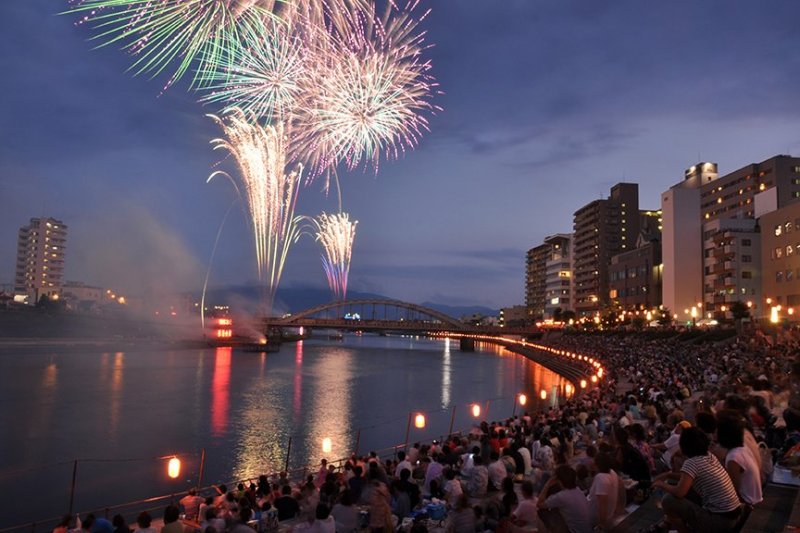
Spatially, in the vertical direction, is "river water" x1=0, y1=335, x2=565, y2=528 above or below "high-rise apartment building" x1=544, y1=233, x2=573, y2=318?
below

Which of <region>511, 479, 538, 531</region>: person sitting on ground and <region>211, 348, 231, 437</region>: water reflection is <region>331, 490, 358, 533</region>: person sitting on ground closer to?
<region>511, 479, 538, 531</region>: person sitting on ground

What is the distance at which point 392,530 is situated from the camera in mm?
7465

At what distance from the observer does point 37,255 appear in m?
151

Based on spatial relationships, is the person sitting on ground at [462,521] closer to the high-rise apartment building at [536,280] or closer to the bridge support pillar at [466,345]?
the bridge support pillar at [466,345]

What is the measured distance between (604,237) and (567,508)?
4683 inches

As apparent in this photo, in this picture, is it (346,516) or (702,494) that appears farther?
(346,516)

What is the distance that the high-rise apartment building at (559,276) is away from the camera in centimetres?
13562

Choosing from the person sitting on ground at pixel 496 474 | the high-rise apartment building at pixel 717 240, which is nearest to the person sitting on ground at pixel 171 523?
the person sitting on ground at pixel 496 474

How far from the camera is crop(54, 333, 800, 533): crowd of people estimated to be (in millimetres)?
5320

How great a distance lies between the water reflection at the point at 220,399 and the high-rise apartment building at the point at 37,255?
111 metres

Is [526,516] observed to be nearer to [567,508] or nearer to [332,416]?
[567,508]

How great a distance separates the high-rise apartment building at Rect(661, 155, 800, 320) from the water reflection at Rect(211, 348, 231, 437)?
5114 centimetres

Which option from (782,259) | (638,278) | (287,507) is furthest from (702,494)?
(638,278)

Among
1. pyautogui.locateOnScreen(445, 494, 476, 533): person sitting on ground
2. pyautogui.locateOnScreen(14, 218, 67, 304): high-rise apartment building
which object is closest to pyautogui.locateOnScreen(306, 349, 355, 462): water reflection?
pyautogui.locateOnScreen(445, 494, 476, 533): person sitting on ground
